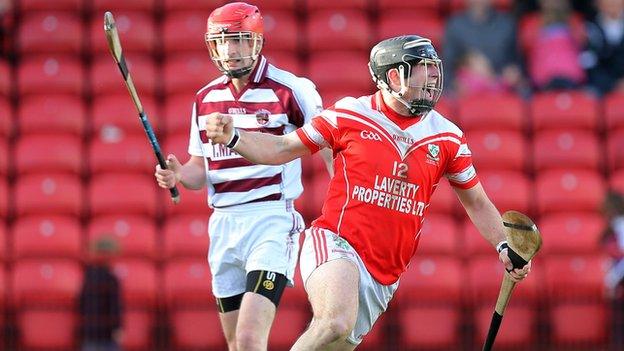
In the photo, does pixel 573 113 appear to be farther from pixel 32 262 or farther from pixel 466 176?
pixel 466 176

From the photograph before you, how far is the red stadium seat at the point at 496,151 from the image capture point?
45.5 ft

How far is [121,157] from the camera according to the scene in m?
13.7

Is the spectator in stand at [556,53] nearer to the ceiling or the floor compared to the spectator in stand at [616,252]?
nearer to the ceiling

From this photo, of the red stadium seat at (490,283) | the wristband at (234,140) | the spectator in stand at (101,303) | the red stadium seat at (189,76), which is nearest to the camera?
the wristband at (234,140)

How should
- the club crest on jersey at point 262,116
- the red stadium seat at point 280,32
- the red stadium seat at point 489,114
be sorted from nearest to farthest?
1. the club crest on jersey at point 262,116
2. the red stadium seat at point 489,114
3. the red stadium seat at point 280,32

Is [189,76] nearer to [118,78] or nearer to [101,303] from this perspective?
[118,78]

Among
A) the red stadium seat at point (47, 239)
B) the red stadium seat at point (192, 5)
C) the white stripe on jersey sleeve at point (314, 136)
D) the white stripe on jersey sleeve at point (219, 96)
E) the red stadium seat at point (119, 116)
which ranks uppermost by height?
the white stripe on jersey sleeve at point (219, 96)

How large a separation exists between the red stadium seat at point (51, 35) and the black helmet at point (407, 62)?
24.7 feet

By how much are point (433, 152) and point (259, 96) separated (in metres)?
1.27

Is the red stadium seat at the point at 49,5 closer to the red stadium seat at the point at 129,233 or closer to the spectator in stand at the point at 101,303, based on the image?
the red stadium seat at the point at 129,233

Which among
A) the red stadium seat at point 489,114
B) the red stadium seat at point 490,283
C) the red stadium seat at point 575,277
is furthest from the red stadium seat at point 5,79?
the red stadium seat at point 575,277

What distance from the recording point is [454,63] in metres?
14.6

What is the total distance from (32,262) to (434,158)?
19.5 feet

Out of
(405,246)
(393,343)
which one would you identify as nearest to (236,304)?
(405,246)
